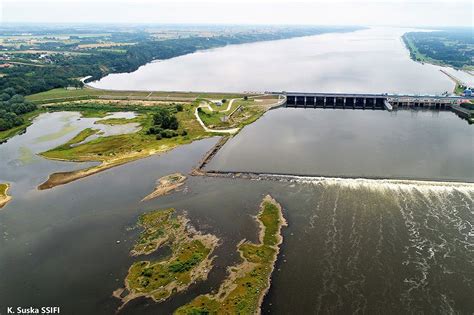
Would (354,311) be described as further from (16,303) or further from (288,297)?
(16,303)

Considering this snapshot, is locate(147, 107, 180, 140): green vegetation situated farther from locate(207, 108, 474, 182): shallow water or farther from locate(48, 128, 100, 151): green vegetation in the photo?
locate(48, 128, 100, 151): green vegetation

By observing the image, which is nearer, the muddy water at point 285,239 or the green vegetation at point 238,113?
the muddy water at point 285,239

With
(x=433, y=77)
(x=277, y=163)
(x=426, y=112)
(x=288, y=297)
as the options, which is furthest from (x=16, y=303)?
(x=433, y=77)

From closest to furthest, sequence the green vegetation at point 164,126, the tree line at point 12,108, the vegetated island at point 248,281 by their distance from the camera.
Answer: the vegetated island at point 248,281, the green vegetation at point 164,126, the tree line at point 12,108

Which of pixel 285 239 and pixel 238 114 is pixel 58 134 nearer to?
pixel 238 114

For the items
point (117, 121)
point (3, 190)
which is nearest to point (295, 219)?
point (3, 190)

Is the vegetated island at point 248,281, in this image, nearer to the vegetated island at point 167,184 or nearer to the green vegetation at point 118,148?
the vegetated island at point 167,184

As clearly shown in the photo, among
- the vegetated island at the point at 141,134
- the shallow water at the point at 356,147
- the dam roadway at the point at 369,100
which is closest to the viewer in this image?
the shallow water at the point at 356,147

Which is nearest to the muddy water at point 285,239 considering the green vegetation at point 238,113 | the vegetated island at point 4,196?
the vegetated island at point 4,196
